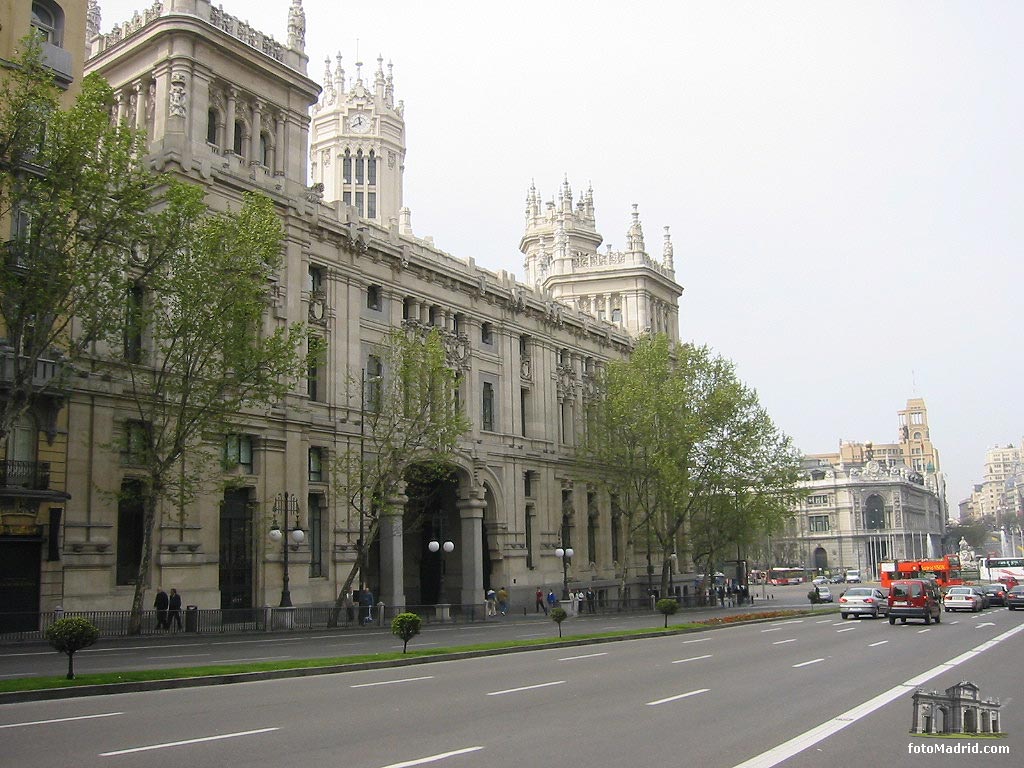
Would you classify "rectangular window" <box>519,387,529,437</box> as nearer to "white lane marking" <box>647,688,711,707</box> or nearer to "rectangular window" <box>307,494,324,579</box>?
"rectangular window" <box>307,494,324,579</box>

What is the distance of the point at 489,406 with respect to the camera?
53.0m

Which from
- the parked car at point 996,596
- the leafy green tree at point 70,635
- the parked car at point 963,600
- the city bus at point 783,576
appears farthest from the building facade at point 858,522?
the leafy green tree at point 70,635

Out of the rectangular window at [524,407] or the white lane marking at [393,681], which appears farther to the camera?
the rectangular window at [524,407]

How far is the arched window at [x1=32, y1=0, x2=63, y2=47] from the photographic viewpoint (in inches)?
1261

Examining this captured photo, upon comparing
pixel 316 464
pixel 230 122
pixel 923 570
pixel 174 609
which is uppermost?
pixel 230 122

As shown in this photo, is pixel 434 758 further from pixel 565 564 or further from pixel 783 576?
pixel 783 576

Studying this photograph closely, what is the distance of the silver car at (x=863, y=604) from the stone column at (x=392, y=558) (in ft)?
67.5

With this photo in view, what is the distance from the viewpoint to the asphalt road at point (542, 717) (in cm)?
1059

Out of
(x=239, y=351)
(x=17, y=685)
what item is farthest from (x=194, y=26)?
(x=17, y=685)

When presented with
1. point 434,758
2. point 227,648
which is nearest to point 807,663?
point 434,758

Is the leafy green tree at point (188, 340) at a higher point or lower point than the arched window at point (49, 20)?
lower

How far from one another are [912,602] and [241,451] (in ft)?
88.3

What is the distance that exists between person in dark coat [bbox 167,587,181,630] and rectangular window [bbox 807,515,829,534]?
506 ft

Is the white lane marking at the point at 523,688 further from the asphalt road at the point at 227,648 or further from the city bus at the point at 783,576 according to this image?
the city bus at the point at 783,576
